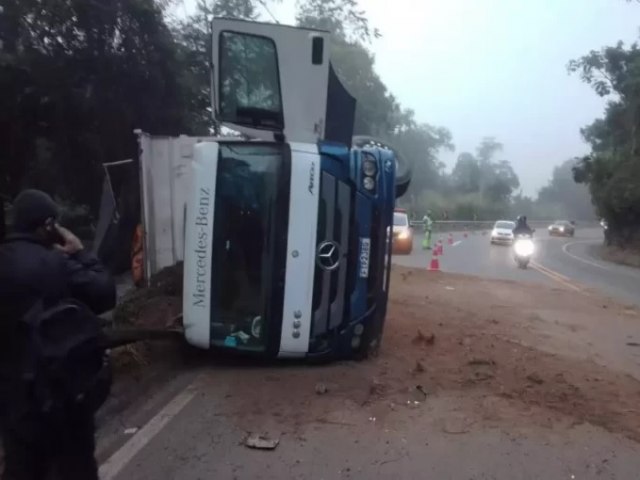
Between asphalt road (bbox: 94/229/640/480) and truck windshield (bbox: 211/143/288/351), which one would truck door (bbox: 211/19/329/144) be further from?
asphalt road (bbox: 94/229/640/480)

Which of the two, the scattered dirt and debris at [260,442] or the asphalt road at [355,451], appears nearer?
the asphalt road at [355,451]

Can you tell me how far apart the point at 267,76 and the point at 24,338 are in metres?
5.34

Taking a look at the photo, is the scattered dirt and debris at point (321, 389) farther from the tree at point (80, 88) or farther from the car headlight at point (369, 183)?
the tree at point (80, 88)

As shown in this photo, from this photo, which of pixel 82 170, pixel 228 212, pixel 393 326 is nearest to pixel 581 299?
pixel 393 326

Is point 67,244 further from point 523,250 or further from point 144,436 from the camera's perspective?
point 523,250

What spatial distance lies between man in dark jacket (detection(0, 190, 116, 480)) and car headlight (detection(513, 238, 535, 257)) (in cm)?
2311

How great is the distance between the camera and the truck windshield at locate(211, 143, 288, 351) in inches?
285

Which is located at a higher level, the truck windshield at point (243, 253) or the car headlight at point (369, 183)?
the car headlight at point (369, 183)

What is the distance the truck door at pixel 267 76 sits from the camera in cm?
809

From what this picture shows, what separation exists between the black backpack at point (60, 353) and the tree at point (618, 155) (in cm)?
4387

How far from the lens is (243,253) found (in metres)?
7.26

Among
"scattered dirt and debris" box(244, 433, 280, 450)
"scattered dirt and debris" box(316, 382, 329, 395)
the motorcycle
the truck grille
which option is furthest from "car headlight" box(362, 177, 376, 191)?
the motorcycle

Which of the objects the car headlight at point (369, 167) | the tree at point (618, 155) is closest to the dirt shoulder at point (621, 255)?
the tree at point (618, 155)

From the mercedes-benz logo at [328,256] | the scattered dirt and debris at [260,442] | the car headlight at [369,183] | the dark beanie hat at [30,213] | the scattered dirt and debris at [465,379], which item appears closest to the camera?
the dark beanie hat at [30,213]
